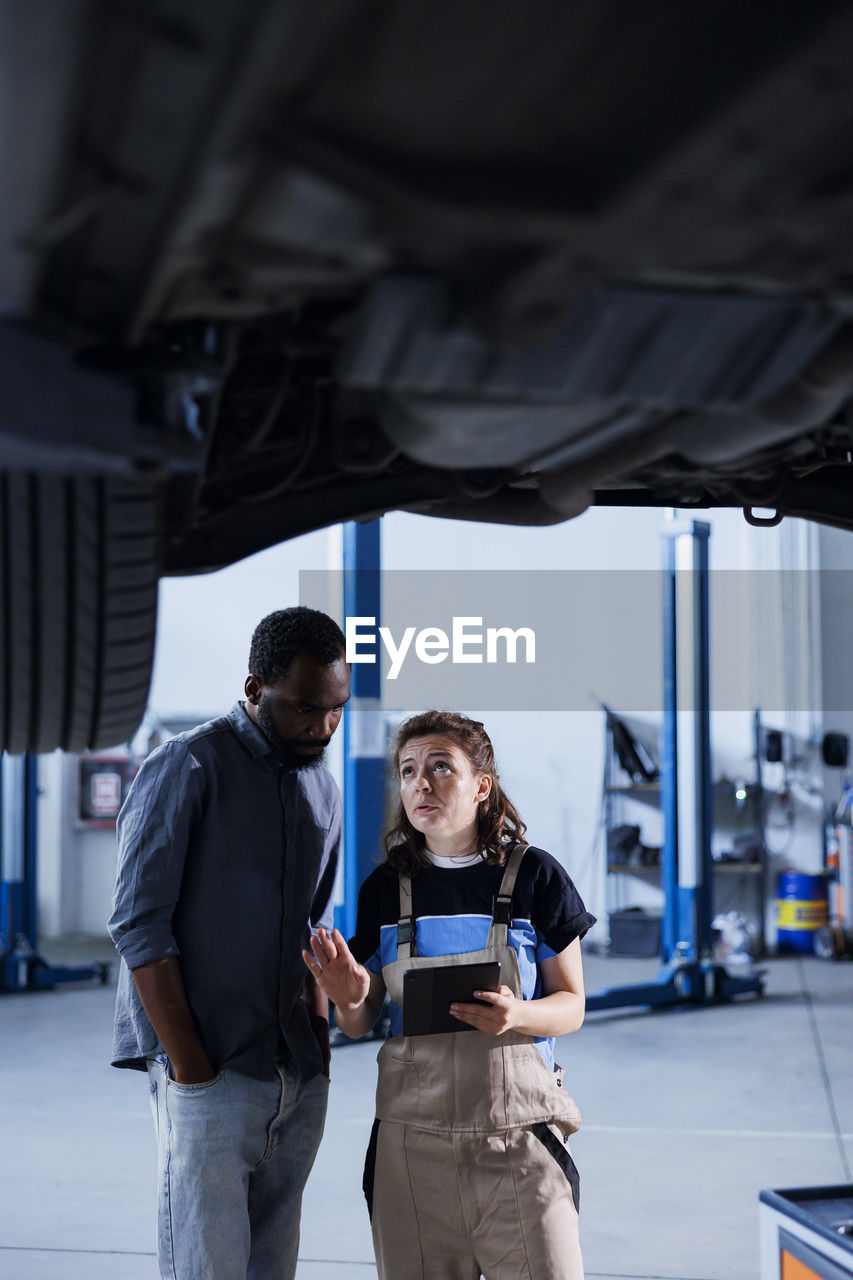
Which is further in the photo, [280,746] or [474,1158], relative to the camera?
[280,746]

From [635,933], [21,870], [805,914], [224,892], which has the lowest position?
[635,933]

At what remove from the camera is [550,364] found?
930mm

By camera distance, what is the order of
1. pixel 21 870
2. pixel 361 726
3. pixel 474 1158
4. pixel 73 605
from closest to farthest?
pixel 73 605
pixel 474 1158
pixel 361 726
pixel 21 870

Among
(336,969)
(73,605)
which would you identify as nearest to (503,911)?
(336,969)

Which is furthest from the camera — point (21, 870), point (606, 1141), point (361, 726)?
point (21, 870)

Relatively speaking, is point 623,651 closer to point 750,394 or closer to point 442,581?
point 442,581

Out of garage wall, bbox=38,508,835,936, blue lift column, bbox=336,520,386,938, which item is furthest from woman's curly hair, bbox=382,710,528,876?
garage wall, bbox=38,508,835,936

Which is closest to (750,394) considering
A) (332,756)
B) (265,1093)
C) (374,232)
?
(374,232)

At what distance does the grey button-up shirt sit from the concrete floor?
49.2 inches

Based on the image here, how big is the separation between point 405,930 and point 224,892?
0.27 m

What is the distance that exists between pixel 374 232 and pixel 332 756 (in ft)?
16.0

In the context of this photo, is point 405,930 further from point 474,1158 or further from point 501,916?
point 474,1158

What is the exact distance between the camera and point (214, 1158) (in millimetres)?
1670
